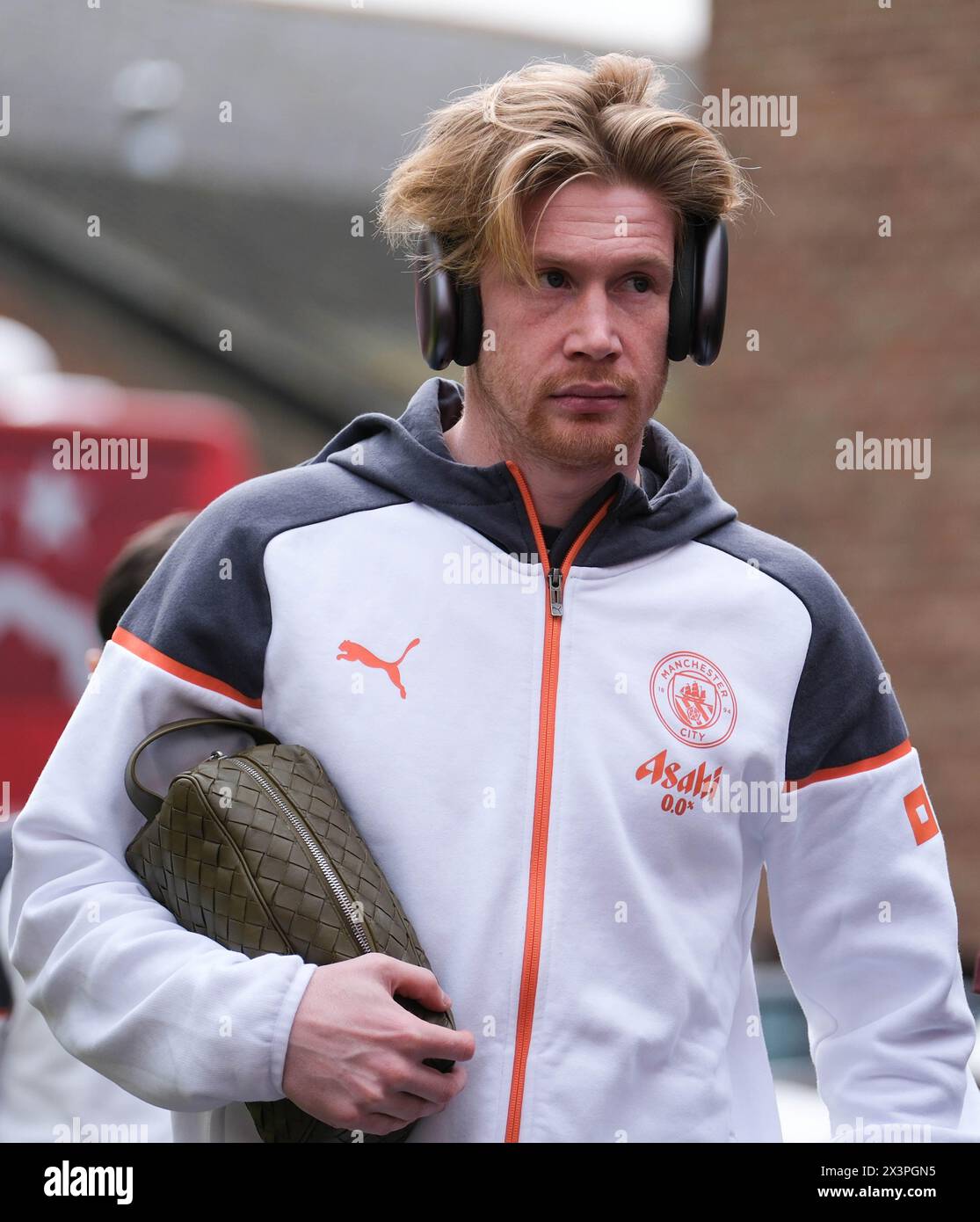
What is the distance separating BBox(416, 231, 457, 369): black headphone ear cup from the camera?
7.82ft

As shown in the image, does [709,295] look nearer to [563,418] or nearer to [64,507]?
[563,418]

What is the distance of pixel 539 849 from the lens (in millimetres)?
2221

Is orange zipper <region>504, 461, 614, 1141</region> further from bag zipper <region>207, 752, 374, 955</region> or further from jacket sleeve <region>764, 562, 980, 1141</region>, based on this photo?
jacket sleeve <region>764, 562, 980, 1141</region>

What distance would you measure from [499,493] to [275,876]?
64cm

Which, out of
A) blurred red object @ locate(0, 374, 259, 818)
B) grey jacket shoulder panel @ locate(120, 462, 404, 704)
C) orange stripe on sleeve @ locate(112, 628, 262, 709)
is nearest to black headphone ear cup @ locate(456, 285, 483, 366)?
grey jacket shoulder panel @ locate(120, 462, 404, 704)

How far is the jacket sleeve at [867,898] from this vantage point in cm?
239

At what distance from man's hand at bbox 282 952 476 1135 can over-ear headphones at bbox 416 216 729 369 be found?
86 centimetres

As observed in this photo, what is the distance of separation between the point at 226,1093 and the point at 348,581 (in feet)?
2.23

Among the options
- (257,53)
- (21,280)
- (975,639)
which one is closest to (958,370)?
(975,639)

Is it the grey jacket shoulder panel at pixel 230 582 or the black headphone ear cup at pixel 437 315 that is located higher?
the black headphone ear cup at pixel 437 315

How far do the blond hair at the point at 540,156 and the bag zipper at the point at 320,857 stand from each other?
76cm

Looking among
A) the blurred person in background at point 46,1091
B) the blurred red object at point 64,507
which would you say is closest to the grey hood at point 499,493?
the blurred person in background at point 46,1091

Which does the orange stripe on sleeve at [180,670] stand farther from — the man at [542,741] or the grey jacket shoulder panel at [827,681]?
the grey jacket shoulder panel at [827,681]

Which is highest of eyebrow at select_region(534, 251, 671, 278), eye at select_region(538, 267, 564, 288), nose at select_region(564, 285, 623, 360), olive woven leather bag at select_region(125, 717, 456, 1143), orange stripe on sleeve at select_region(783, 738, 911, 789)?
eyebrow at select_region(534, 251, 671, 278)
